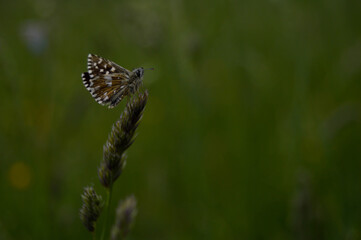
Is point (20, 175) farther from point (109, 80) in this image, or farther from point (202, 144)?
point (109, 80)

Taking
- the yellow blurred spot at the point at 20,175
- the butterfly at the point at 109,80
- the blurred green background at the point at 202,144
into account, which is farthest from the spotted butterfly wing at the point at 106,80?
the yellow blurred spot at the point at 20,175

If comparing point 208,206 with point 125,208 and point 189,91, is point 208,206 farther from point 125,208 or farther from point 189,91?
point 125,208

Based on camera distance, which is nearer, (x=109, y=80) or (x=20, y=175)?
(x=109, y=80)

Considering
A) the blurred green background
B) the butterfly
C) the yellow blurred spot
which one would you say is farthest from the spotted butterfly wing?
the yellow blurred spot

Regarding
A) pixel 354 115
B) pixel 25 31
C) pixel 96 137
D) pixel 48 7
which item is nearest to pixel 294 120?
pixel 354 115

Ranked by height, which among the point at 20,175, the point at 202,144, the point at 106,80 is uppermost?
the point at 202,144

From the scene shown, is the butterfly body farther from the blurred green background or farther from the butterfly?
the blurred green background

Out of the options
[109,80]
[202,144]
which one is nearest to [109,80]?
[109,80]

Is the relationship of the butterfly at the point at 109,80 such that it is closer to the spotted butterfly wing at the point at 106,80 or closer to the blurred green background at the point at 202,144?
the spotted butterfly wing at the point at 106,80
